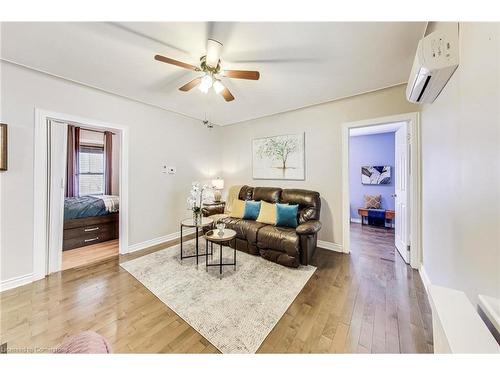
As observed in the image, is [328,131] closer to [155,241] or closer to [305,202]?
[305,202]

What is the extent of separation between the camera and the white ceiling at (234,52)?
160 centimetres

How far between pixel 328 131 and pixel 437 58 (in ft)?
6.37

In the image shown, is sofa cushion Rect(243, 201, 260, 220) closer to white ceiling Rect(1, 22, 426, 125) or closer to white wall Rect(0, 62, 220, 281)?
white wall Rect(0, 62, 220, 281)

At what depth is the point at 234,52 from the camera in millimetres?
1906

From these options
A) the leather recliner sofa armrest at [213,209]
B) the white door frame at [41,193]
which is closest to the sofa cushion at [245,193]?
the leather recliner sofa armrest at [213,209]

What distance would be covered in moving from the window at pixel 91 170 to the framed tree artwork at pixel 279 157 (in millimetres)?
4298

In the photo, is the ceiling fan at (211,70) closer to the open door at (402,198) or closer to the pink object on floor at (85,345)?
the pink object on floor at (85,345)

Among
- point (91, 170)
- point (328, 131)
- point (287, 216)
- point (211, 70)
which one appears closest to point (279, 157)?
point (328, 131)

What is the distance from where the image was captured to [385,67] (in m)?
2.17

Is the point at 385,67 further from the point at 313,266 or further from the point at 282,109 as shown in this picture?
the point at 313,266

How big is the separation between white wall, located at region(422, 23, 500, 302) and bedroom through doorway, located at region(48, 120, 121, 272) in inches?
155

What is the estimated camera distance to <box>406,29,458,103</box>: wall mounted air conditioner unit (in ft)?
4.13
